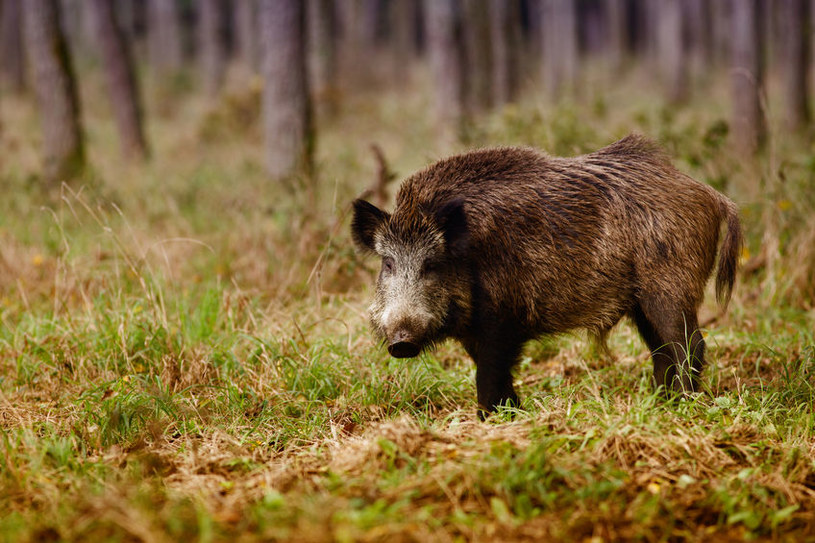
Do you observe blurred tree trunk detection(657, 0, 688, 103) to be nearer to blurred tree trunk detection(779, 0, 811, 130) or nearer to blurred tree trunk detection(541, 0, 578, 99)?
blurred tree trunk detection(541, 0, 578, 99)

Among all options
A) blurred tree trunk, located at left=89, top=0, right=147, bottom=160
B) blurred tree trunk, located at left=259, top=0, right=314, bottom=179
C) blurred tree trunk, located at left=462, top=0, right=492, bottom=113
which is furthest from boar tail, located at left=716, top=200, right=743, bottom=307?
blurred tree trunk, located at left=89, top=0, right=147, bottom=160

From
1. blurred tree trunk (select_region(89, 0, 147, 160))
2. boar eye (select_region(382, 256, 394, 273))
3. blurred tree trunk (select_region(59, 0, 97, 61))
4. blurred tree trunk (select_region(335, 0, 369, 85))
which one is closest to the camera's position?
boar eye (select_region(382, 256, 394, 273))

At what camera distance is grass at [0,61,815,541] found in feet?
8.15

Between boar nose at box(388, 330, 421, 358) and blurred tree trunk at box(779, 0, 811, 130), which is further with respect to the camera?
blurred tree trunk at box(779, 0, 811, 130)

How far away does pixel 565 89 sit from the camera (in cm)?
1756

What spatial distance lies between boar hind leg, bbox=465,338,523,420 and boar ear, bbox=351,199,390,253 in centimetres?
77

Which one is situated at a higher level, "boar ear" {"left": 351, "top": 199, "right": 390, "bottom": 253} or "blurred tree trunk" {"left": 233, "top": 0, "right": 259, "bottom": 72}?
"blurred tree trunk" {"left": 233, "top": 0, "right": 259, "bottom": 72}

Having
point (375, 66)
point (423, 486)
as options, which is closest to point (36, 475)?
point (423, 486)

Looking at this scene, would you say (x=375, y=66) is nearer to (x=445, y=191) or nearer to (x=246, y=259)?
(x=246, y=259)

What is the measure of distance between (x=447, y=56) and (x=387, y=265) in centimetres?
833

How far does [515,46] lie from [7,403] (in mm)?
13129

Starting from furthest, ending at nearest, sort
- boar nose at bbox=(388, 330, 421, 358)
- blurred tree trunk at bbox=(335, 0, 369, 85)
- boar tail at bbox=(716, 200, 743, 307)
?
blurred tree trunk at bbox=(335, 0, 369, 85), boar tail at bbox=(716, 200, 743, 307), boar nose at bbox=(388, 330, 421, 358)

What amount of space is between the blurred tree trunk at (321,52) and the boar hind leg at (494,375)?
1343cm

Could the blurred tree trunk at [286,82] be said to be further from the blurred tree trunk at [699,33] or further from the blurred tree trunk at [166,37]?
the blurred tree trunk at [699,33]
